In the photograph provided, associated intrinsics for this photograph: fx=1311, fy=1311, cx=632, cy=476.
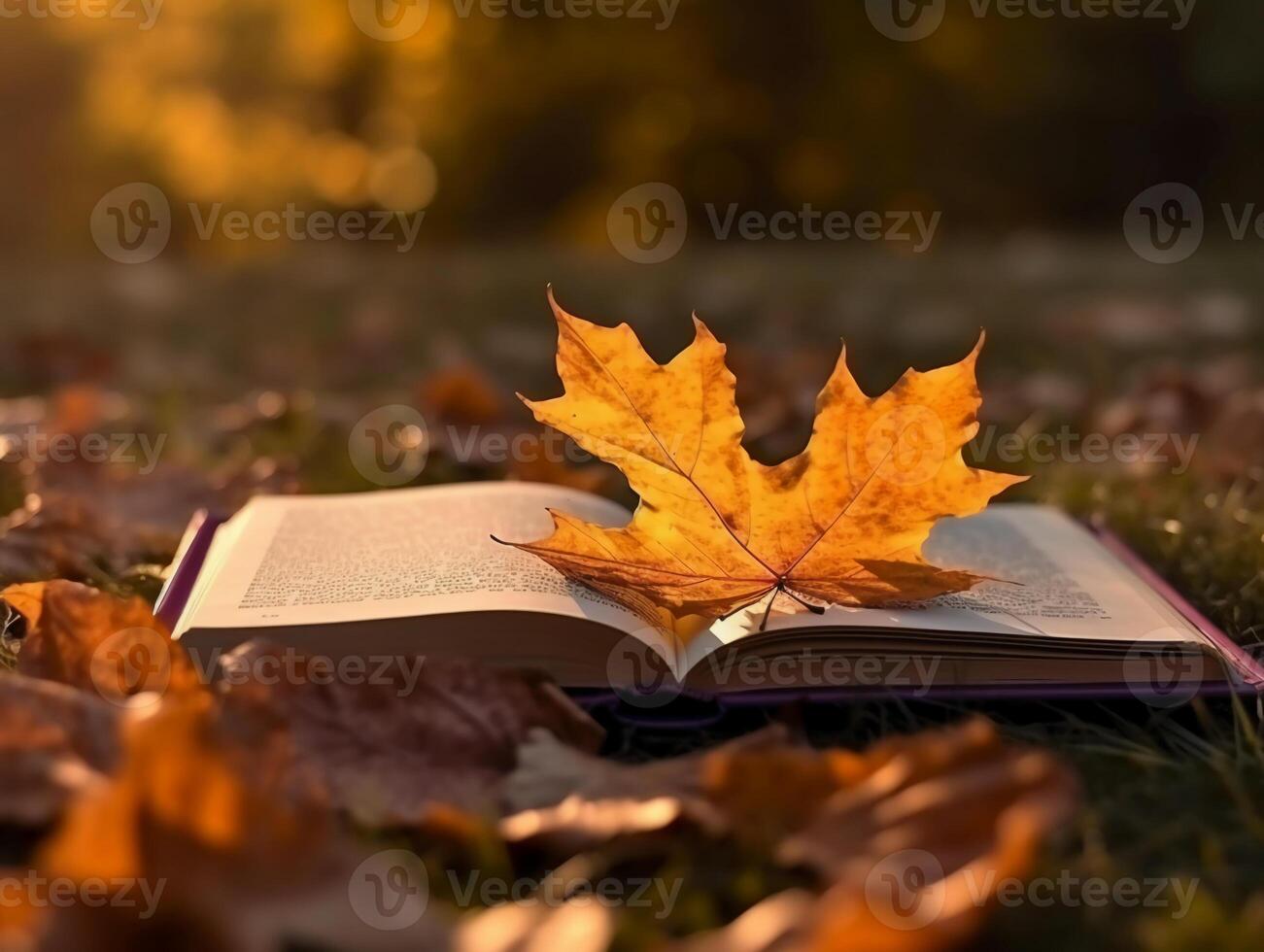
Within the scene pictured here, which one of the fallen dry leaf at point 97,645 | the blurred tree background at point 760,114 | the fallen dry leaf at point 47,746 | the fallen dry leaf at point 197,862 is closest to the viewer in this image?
the fallen dry leaf at point 197,862

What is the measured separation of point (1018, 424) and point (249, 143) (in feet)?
25.7

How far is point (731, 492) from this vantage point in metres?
1.03

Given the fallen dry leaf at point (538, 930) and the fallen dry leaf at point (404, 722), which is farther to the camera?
the fallen dry leaf at point (404, 722)

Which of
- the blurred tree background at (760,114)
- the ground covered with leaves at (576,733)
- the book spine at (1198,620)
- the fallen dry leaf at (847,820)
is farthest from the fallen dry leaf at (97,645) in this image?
the blurred tree background at (760,114)

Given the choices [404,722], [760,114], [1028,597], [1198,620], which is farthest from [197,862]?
[760,114]

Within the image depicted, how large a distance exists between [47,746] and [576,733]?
1.14 ft

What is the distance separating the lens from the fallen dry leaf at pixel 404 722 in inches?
33.0

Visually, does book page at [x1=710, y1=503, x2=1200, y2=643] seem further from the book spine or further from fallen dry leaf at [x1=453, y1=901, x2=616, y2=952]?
fallen dry leaf at [x1=453, y1=901, x2=616, y2=952]

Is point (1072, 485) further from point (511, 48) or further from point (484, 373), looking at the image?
point (511, 48)

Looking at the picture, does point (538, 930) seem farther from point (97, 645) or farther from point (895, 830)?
point (97, 645)

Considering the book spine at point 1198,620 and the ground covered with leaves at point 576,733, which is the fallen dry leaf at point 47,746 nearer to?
the ground covered with leaves at point 576,733

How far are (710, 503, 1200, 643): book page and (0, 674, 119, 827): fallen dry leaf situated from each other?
43cm

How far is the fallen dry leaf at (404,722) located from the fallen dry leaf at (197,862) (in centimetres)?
17

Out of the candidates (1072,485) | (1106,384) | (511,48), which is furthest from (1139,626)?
(511,48)
